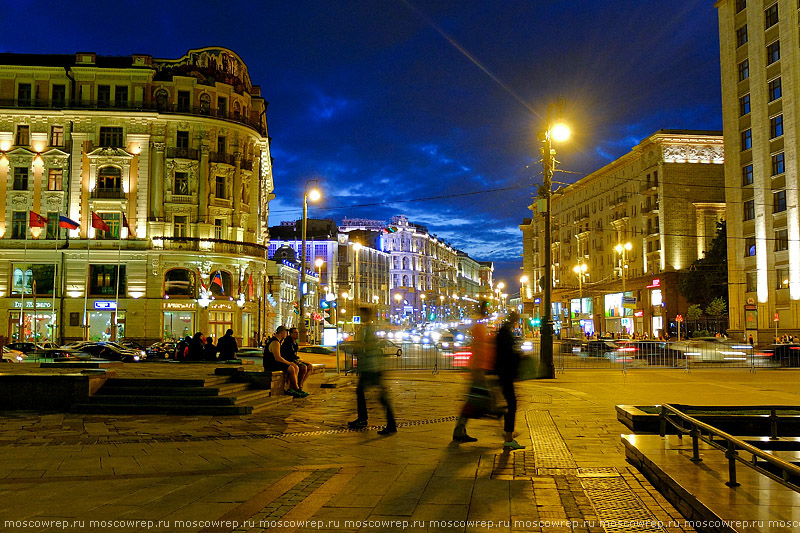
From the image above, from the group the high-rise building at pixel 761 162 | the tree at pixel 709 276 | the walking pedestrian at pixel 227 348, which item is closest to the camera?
the walking pedestrian at pixel 227 348

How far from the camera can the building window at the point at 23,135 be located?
4812cm

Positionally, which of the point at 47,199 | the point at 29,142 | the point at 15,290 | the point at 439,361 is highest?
the point at 29,142

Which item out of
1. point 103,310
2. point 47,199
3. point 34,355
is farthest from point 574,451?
point 47,199

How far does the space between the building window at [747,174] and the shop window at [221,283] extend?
3764 cm

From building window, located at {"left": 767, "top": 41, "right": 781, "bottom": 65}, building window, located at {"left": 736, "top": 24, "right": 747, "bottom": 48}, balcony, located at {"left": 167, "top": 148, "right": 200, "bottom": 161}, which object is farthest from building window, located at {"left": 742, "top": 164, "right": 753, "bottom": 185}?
balcony, located at {"left": 167, "top": 148, "right": 200, "bottom": 161}

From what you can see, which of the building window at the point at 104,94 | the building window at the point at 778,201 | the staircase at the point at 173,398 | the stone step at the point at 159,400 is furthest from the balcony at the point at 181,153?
the building window at the point at 778,201

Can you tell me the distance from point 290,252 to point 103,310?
52.0 metres

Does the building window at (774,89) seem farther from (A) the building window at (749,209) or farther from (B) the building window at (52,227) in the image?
(B) the building window at (52,227)

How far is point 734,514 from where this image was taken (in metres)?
5.08

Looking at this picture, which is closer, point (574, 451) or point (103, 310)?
point (574, 451)

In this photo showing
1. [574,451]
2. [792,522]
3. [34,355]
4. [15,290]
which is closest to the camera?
[792,522]

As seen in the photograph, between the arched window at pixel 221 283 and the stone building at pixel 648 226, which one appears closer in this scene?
the arched window at pixel 221 283

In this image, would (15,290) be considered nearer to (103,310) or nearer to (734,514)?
(103,310)

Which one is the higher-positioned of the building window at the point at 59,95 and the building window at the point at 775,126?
the building window at the point at 59,95
